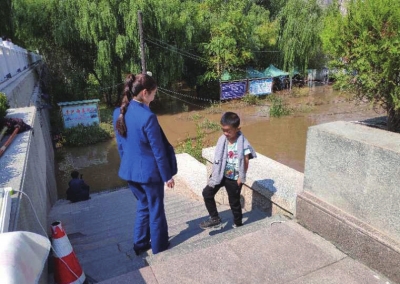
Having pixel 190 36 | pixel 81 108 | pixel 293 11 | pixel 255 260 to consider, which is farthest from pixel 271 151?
pixel 293 11

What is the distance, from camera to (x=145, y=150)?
2.64 m

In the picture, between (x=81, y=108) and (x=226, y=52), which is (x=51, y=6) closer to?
(x=81, y=108)

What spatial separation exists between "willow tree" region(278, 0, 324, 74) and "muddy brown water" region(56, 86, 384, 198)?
2396 mm

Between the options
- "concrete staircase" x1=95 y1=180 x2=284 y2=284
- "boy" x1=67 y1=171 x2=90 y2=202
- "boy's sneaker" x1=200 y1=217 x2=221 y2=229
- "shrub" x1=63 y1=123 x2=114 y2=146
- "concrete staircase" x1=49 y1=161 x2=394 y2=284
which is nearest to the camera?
"concrete staircase" x1=49 y1=161 x2=394 y2=284

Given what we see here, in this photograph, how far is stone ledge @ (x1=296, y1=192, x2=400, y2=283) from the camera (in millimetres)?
2102

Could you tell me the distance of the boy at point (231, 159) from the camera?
299 centimetres

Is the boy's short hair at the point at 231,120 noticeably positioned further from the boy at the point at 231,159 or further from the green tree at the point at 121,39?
the green tree at the point at 121,39

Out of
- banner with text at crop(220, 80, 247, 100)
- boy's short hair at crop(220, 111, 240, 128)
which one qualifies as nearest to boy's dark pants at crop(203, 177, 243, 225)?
boy's short hair at crop(220, 111, 240, 128)

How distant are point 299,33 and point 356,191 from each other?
70.0 feet

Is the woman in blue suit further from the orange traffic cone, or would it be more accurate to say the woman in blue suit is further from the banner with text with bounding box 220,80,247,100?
the banner with text with bounding box 220,80,247,100

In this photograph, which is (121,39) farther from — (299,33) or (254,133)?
(299,33)

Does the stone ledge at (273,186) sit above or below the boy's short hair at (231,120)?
below

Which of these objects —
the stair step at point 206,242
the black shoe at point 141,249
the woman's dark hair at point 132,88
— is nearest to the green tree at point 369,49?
the stair step at point 206,242

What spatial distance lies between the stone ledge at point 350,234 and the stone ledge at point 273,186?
0.28m
